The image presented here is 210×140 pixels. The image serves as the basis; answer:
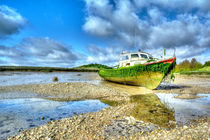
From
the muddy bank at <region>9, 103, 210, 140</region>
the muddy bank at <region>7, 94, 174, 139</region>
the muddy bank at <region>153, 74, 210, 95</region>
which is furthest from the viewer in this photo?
the muddy bank at <region>153, 74, 210, 95</region>

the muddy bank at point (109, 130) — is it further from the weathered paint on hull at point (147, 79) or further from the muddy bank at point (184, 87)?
the weathered paint on hull at point (147, 79)

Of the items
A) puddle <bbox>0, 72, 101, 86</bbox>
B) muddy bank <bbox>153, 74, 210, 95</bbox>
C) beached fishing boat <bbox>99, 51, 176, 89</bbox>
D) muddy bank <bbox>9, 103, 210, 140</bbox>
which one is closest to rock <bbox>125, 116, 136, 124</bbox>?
muddy bank <bbox>9, 103, 210, 140</bbox>

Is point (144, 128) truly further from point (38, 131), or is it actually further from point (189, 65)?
point (189, 65)

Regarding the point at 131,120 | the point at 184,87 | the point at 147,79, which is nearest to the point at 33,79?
the point at 147,79

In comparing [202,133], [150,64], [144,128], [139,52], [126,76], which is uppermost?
[139,52]

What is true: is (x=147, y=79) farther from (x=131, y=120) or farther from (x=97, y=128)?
(x=97, y=128)

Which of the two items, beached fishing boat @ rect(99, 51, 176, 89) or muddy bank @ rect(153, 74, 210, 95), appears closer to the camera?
muddy bank @ rect(153, 74, 210, 95)

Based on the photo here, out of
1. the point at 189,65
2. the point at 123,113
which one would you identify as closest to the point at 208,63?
the point at 189,65

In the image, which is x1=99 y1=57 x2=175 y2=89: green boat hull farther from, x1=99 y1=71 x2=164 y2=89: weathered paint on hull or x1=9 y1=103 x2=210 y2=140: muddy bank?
x1=9 y1=103 x2=210 y2=140: muddy bank

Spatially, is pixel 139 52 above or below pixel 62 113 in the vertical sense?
above

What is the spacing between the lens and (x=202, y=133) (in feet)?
9.82

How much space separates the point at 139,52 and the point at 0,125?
14.3 m

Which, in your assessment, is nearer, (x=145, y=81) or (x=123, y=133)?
(x=123, y=133)

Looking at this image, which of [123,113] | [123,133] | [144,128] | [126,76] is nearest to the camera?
[123,133]
